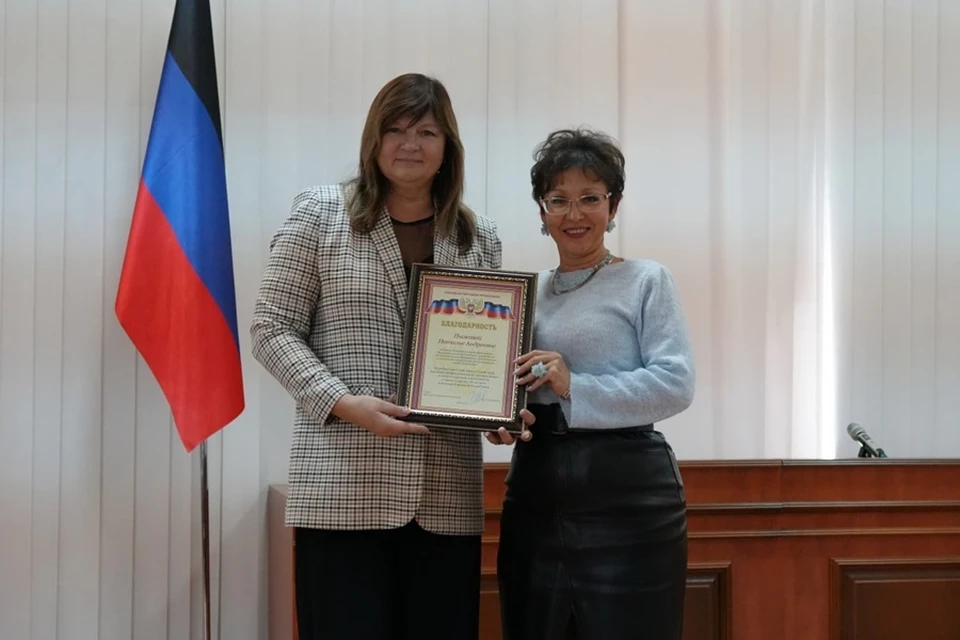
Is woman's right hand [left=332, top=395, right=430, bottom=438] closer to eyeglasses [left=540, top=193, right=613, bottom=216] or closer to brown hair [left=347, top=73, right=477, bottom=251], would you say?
brown hair [left=347, top=73, right=477, bottom=251]

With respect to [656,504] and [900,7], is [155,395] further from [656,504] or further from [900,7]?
[900,7]

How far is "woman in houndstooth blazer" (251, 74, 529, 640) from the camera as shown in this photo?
5.28 feet

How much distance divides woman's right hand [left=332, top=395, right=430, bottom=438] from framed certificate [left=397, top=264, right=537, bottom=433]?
1.0 inches

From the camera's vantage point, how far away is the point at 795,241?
322 cm

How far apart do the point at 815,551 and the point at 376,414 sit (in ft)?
4.70

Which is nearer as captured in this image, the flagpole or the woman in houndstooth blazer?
the woman in houndstooth blazer

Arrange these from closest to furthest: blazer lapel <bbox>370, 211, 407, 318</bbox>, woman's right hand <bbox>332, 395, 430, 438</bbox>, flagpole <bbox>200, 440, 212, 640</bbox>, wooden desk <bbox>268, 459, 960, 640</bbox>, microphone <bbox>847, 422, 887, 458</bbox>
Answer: woman's right hand <bbox>332, 395, 430, 438</bbox> < blazer lapel <bbox>370, 211, 407, 318</bbox> < wooden desk <bbox>268, 459, 960, 640</bbox> < flagpole <bbox>200, 440, 212, 640</bbox> < microphone <bbox>847, 422, 887, 458</bbox>

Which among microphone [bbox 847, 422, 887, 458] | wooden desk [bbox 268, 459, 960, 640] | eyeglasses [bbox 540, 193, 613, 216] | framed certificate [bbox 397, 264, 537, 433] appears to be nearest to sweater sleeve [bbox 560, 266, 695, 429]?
framed certificate [bbox 397, 264, 537, 433]

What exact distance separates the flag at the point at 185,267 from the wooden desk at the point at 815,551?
453 millimetres

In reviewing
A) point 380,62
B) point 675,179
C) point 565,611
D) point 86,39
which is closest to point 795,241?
point 675,179

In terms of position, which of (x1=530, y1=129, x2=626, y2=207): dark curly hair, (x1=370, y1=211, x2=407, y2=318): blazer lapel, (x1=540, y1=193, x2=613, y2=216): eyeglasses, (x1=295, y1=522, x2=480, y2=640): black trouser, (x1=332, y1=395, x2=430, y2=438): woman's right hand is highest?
(x1=530, y1=129, x2=626, y2=207): dark curly hair

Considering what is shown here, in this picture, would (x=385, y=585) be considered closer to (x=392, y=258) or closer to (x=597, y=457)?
(x=597, y=457)

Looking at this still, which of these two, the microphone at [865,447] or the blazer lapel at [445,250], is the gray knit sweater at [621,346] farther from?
the microphone at [865,447]

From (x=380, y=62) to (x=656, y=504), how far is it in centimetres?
186
